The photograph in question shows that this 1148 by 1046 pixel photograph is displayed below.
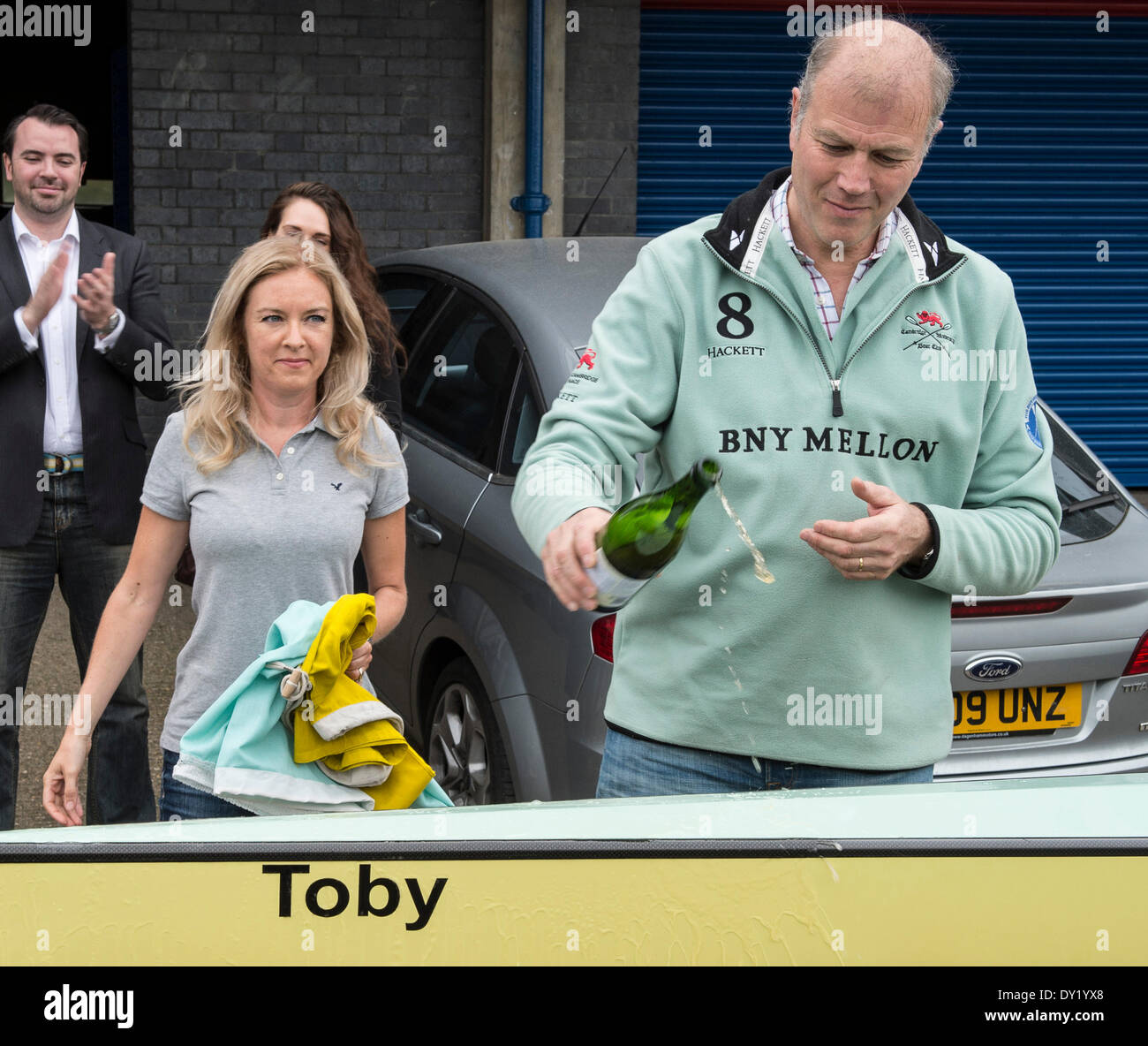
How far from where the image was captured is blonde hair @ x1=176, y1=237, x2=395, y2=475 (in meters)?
2.92

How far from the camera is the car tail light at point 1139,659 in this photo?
3639mm

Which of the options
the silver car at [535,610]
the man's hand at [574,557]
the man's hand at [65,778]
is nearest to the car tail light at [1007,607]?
the silver car at [535,610]

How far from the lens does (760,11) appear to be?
350 inches

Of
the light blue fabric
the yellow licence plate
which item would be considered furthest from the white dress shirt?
the yellow licence plate

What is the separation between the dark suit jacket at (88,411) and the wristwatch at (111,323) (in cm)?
3

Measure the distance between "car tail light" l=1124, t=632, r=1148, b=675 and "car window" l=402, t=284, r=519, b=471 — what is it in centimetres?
180

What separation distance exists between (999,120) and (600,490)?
798cm

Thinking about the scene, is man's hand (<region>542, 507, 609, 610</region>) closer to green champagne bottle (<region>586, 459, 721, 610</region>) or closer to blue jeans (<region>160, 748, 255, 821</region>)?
green champagne bottle (<region>586, 459, 721, 610</region>)

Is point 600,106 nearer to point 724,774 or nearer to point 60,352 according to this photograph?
point 60,352

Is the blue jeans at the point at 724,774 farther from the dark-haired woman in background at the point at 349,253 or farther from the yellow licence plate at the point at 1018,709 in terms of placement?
the dark-haired woman in background at the point at 349,253

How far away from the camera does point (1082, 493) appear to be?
4.05m

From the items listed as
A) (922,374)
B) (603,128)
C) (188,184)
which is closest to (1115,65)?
(603,128)
